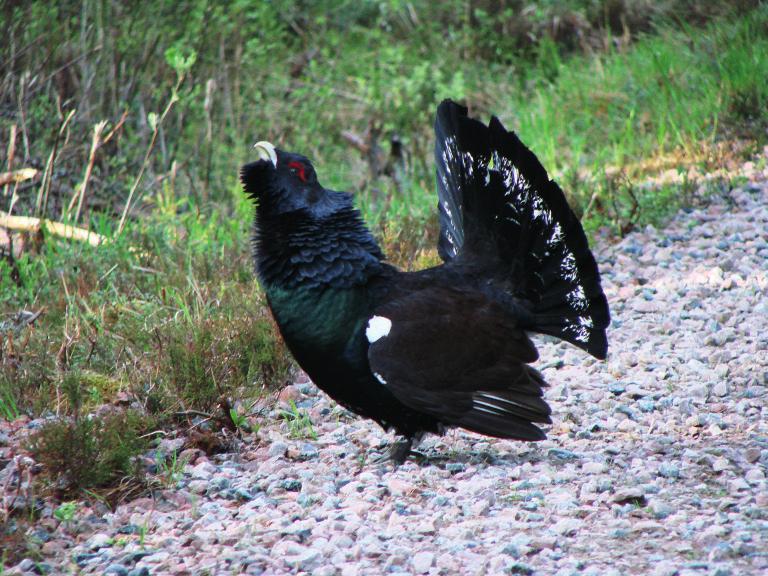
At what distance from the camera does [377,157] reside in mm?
9805

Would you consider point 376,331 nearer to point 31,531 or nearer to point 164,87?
point 31,531

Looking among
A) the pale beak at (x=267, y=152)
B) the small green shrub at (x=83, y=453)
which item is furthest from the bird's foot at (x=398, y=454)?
the pale beak at (x=267, y=152)

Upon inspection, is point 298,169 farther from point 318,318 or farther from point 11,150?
point 11,150

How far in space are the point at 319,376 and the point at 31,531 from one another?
129 centimetres

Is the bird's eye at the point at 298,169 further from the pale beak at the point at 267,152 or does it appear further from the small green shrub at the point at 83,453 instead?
the small green shrub at the point at 83,453

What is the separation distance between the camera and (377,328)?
426cm

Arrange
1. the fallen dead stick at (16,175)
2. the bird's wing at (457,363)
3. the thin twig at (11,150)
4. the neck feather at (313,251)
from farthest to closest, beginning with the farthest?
the fallen dead stick at (16,175)
the thin twig at (11,150)
the neck feather at (313,251)
the bird's wing at (457,363)

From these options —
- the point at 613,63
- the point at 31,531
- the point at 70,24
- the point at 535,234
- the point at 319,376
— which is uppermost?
the point at 70,24

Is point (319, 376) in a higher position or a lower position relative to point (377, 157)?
lower

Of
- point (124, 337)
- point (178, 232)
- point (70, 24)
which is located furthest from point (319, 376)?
point (70, 24)

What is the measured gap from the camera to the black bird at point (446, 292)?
424cm

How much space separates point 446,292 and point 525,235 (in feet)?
1.81

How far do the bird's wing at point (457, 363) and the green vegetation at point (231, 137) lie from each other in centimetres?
84

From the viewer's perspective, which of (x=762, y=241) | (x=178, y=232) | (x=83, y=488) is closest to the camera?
(x=83, y=488)
